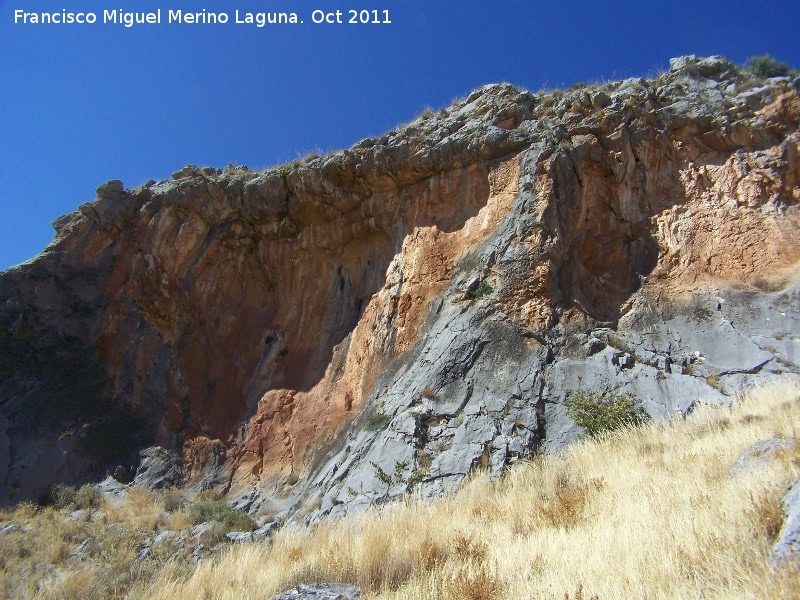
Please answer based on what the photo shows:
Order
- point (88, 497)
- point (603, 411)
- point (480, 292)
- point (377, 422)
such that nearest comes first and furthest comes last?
point (603, 411) → point (377, 422) → point (480, 292) → point (88, 497)

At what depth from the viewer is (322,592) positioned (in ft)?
16.2

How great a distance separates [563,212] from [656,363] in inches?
171

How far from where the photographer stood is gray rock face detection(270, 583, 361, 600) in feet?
15.9

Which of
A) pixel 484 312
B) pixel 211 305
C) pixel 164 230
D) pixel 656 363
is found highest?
pixel 164 230

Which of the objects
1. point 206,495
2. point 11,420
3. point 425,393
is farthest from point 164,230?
point 425,393

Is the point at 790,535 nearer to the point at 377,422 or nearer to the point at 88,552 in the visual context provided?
the point at 377,422

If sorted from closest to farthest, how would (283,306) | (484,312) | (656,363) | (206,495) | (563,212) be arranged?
(656,363)
(484,312)
(563,212)
(206,495)
(283,306)

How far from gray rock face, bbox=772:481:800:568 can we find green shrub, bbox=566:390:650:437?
536cm

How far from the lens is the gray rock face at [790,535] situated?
3484 mm

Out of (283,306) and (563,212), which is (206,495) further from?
(563,212)

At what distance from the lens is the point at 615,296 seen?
42.9 feet

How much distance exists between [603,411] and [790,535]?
647cm

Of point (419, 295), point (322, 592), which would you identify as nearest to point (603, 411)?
point (419, 295)

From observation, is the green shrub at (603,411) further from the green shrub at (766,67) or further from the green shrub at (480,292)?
the green shrub at (766,67)
